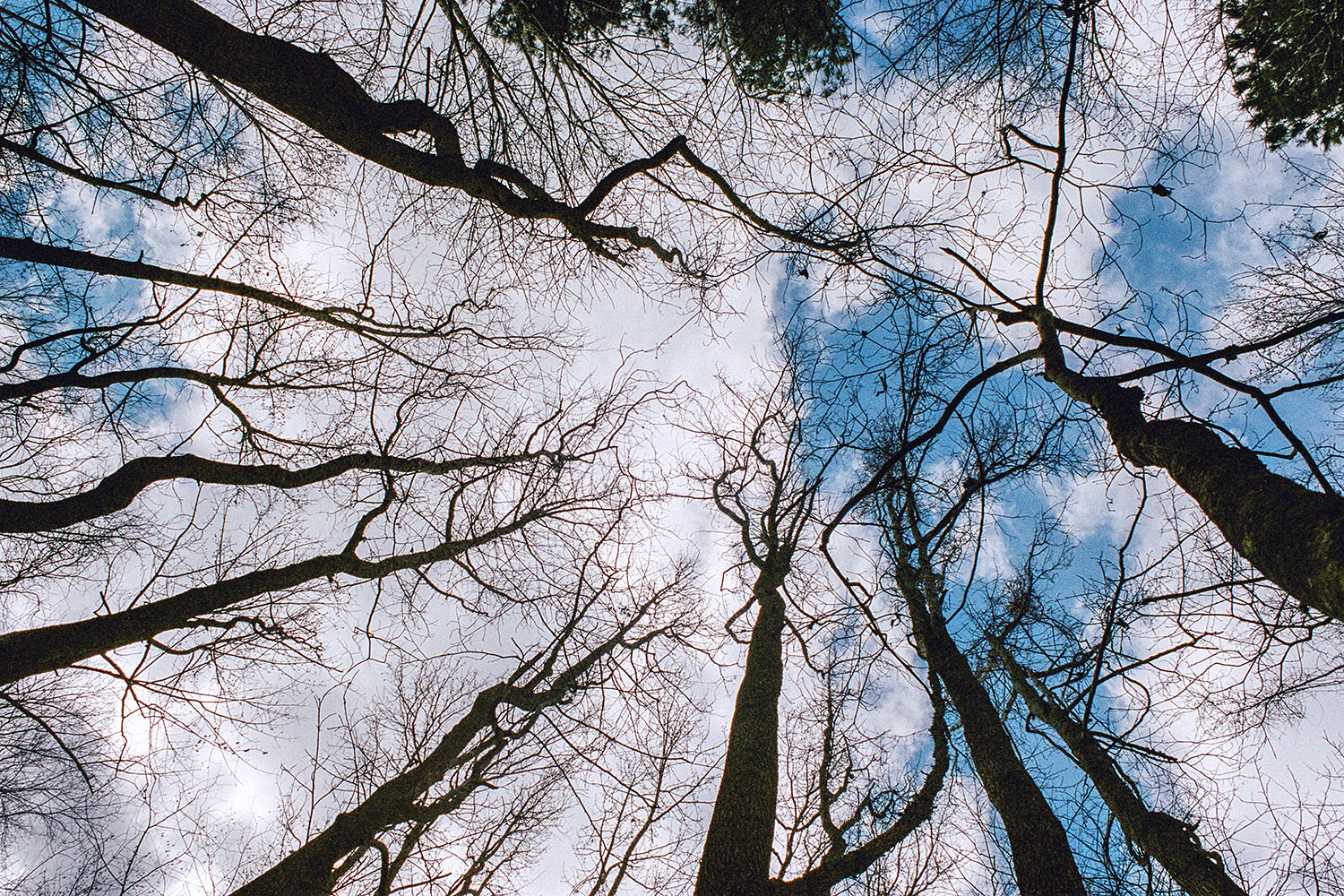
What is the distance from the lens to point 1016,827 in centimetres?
385

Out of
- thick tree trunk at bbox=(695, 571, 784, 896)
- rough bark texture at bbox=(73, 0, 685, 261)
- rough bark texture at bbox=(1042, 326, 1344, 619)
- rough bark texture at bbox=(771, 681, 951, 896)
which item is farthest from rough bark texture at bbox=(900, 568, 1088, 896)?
rough bark texture at bbox=(73, 0, 685, 261)

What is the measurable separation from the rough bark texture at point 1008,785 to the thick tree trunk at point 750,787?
4.53 ft

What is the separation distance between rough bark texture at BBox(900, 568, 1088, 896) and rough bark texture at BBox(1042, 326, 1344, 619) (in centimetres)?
119

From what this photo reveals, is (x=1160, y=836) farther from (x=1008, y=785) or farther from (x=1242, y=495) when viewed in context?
(x=1242, y=495)

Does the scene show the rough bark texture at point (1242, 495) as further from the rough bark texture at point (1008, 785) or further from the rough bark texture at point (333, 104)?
the rough bark texture at point (333, 104)

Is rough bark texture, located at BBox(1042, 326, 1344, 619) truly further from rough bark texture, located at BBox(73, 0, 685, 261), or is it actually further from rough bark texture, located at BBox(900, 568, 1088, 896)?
rough bark texture, located at BBox(73, 0, 685, 261)

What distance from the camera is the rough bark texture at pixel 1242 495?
4.42ft

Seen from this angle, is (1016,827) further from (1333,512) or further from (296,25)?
(296,25)

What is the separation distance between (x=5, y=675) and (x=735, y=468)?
6.08 m

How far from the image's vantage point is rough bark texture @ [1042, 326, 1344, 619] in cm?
135

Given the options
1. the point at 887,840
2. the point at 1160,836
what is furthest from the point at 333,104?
the point at 1160,836

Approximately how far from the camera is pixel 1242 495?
1.61 meters

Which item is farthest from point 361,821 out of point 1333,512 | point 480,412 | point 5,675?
point 1333,512

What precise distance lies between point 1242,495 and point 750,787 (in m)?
3.45
